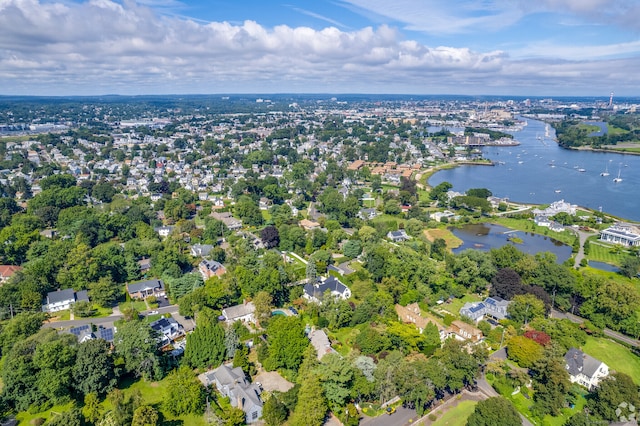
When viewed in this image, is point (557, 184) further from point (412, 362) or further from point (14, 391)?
point (14, 391)

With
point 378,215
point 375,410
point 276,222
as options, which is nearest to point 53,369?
point 375,410

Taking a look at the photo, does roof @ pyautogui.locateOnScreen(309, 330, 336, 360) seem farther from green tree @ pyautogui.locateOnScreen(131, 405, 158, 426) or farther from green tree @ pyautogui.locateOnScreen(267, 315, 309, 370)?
green tree @ pyautogui.locateOnScreen(131, 405, 158, 426)

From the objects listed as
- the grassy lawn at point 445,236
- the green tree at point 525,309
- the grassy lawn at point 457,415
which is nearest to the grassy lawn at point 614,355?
the green tree at point 525,309

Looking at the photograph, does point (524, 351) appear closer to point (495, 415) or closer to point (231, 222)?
point (495, 415)

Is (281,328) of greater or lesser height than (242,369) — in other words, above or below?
above

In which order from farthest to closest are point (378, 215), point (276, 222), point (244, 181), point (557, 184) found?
1. point (557, 184)
2. point (244, 181)
3. point (378, 215)
4. point (276, 222)

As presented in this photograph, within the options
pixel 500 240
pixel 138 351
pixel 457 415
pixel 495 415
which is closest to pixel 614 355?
pixel 457 415
